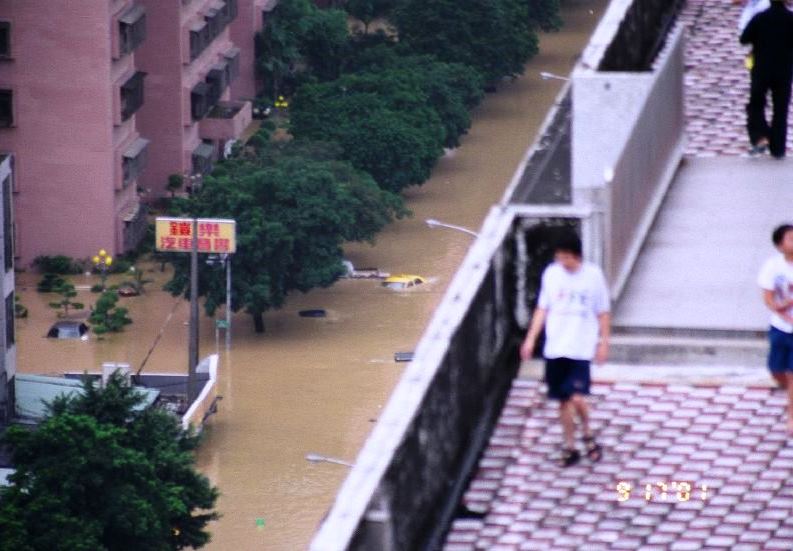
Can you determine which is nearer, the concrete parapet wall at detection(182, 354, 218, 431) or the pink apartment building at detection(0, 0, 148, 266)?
the concrete parapet wall at detection(182, 354, 218, 431)

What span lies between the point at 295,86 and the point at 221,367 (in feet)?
87.2

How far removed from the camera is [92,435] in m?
48.9

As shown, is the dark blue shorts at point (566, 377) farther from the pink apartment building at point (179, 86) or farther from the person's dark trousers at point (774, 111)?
the pink apartment building at point (179, 86)

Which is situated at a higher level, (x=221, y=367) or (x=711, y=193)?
(x=711, y=193)

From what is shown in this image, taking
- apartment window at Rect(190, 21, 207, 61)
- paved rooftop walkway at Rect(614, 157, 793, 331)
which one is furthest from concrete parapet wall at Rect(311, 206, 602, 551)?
apartment window at Rect(190, 21, 207, 61)

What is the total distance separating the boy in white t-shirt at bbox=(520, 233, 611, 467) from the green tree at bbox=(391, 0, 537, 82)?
78799 millimetres

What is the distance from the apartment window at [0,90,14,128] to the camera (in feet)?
256

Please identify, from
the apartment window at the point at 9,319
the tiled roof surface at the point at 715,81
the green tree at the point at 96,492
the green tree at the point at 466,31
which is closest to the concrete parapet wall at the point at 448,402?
the tiled roof surface at the point at 715,81

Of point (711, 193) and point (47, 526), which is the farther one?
point (47, 526)

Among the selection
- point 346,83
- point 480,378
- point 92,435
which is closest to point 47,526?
point 92,435

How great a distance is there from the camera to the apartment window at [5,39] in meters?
76.4

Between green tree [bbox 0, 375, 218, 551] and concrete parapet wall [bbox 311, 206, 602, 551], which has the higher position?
concrete parapet wall [bbox 311, 206, 602, 551]

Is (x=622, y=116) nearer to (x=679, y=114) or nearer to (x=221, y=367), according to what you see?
(x=679, y=114)

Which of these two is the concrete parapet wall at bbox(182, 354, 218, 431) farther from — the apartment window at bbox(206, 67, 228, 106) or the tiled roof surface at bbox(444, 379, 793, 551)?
the tiled roof surface at bbox(444, 379, 793, 551)
